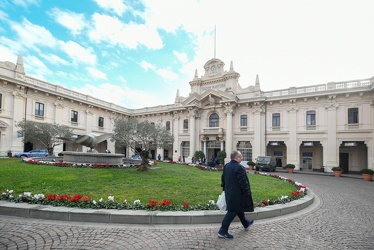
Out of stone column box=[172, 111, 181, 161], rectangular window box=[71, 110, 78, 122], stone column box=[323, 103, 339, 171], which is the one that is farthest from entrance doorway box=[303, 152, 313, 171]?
rectangular window box=[71, 110, 78, 122]

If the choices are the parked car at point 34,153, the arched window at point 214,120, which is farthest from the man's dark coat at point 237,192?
the arched window at point 214,120

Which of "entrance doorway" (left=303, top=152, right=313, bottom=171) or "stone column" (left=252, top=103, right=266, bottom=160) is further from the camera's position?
"stone column" (left=252, top=103, right=266, bottom=160)

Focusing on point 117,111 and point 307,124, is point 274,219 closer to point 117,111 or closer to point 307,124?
point 307,124

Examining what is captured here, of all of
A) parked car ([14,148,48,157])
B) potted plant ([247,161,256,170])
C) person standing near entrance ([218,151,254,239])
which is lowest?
potted plant ([247,161,256,170])

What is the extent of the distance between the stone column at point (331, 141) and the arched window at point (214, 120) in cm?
1498

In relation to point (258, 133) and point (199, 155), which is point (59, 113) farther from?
point (258, 133)

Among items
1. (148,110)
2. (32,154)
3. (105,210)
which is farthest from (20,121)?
A: (105,210)

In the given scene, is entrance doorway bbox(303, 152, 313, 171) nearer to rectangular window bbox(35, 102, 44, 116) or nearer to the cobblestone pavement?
the cobblestone pavement

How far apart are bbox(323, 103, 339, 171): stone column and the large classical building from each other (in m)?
0.10

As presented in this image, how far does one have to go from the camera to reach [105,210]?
18.1ft

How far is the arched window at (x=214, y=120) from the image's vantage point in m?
33.2

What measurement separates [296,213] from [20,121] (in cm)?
2911

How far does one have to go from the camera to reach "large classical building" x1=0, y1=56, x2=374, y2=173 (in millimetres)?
23562

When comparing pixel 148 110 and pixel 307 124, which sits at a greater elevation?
pixel 148 110
